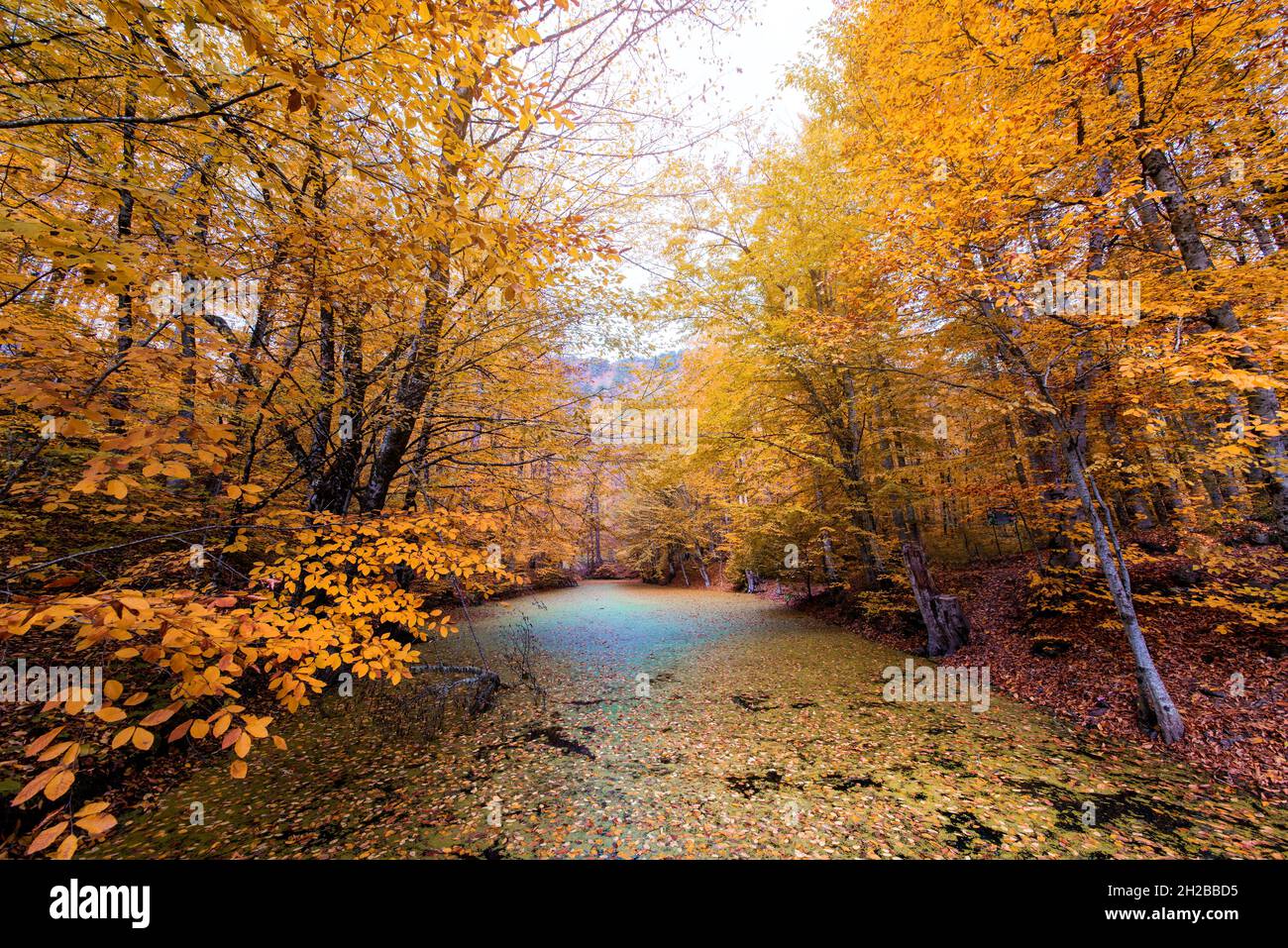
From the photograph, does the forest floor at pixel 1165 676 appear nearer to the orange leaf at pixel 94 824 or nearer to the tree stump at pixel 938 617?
the tree stump at pixel 938 617

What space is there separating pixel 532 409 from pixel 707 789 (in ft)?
21.4

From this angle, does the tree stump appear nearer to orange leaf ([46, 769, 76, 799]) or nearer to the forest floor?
the forest floor

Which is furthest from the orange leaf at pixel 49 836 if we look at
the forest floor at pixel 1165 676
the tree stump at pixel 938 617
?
the tree stump at pixel 938 617

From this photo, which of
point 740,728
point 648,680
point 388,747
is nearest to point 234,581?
point 388,747

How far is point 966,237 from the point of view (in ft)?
19.7

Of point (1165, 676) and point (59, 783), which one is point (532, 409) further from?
point (1165, 676)

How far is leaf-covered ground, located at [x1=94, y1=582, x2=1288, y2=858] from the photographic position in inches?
174

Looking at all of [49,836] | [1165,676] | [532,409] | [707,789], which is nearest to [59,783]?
[49,836]

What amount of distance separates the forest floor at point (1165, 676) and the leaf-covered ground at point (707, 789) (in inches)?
18.1

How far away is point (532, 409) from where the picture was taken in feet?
27.6

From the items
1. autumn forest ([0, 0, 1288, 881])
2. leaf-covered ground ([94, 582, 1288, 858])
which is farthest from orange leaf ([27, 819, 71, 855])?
leaf-covered ground ([94, 582, 1288, 858])

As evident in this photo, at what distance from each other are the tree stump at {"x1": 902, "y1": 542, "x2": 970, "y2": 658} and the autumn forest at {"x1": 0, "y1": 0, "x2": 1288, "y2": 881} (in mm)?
72

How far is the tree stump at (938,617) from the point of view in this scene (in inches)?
392

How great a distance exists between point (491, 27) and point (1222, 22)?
799 centimetres
